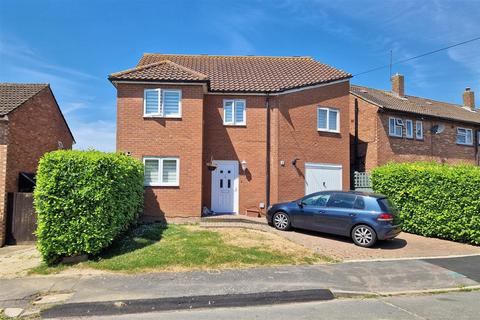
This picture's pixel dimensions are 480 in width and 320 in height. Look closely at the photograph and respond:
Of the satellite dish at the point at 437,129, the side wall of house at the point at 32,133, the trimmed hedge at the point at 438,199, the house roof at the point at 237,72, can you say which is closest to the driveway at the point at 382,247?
the trimmed hedge at the point at 438,199

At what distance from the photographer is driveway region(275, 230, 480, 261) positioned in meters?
10.7

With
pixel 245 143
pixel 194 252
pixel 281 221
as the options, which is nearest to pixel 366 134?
pixel 245 143

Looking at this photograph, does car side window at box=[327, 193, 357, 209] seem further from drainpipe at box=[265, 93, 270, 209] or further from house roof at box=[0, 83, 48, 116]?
house roof at box=[0, 83, 48, 116]

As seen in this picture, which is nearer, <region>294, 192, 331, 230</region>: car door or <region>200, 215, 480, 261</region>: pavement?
<region>200, 215, 480, 261</region>: pavement

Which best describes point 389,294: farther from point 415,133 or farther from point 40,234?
point 415,133

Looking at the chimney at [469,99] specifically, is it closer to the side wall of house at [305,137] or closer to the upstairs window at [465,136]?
the upstairs window at [465,136]

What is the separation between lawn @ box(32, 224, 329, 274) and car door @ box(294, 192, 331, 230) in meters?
1.18

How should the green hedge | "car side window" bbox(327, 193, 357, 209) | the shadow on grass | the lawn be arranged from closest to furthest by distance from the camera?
the green hedge < the lawn < the shadow on grass < "car side window" bbox(327, 193, 357, 209)

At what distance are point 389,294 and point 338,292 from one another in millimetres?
1035

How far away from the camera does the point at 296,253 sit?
1027cm

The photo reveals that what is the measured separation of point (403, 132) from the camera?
70.7ft

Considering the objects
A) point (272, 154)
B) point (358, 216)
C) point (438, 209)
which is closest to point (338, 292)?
point (358, 216)

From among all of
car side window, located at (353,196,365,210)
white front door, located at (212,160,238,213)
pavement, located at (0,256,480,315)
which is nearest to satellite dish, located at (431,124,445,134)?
white front door, located at (212,160,238,213)

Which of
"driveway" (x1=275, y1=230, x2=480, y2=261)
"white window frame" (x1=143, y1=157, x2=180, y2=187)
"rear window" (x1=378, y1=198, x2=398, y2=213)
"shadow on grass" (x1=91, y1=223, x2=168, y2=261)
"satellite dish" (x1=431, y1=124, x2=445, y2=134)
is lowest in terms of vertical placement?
"driveway" (x1=275, y1=230, x2=480, y2=261)
